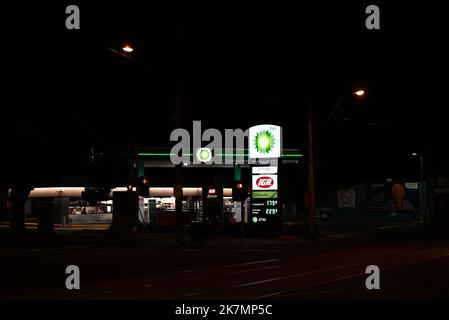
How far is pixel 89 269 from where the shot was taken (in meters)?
19.3

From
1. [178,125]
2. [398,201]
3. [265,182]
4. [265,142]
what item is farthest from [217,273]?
[398,201]

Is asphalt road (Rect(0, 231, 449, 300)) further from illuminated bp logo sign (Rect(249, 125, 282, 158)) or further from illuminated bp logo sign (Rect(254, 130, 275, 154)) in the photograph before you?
illuminated bp logo sign (Rect(254, 130, 275, 154))

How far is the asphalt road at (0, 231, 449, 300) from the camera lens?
13.3 meters

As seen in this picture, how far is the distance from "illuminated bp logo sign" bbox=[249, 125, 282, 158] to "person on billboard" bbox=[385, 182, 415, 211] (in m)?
30.7

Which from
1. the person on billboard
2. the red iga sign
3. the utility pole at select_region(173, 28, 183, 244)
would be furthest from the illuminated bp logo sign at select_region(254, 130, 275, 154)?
the person on billboard

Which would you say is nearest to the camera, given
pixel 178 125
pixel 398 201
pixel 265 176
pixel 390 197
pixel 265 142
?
pixel 178 125

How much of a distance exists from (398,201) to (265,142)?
3232 centimetres

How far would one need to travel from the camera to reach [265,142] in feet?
131

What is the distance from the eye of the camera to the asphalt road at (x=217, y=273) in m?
13.3

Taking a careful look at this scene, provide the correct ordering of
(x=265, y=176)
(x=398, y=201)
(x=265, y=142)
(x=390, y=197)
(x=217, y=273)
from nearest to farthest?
(x=217, y=273)
(x=265, y=176)
(x=265, y=142)
(x=398, y=201)
(x=390, y=197)

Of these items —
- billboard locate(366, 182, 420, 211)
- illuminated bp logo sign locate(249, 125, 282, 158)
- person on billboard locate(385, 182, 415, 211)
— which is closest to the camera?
illuminated bp logo sign locate(249, 125, 282, 158)

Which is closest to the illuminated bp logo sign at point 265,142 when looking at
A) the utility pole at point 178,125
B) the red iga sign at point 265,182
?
the red iga sign at point 265,182

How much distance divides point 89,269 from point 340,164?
7476 centimetres

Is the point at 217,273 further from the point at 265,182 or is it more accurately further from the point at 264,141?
the point at 264,141
